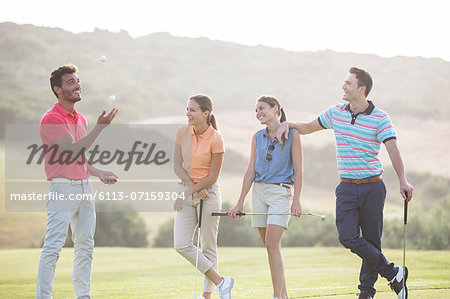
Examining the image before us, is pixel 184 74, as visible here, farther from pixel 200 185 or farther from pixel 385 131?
pixel 385 131

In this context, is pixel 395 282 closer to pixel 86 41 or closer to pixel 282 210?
pixel 282 210

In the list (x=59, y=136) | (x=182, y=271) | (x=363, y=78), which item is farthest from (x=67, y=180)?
(x=182, y=271)

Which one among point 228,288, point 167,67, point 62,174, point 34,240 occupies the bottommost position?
point 34,240

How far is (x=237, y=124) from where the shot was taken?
93.2ft

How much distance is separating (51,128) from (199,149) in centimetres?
125

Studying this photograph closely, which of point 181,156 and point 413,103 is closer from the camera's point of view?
point 181,156

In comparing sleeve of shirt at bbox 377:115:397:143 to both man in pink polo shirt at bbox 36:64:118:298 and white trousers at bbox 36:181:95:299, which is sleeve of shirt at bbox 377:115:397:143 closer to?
Answer: man in pink polo shirt at bbox 36:64:118:298

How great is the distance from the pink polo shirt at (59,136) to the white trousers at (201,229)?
3.01ft

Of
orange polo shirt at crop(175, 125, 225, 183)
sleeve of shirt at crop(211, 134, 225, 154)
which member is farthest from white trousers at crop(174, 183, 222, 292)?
sleeve of shirt at crop(211, 134, 225, 154)

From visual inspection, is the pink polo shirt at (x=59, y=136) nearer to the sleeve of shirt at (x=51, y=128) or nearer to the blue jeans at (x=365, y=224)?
the sleeve of shirt at (x=51, y=128)

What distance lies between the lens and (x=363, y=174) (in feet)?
17.6

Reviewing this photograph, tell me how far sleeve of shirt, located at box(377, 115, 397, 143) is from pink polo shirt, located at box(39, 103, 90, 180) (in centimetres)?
234

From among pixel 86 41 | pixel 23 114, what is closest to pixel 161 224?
pixel 23 114

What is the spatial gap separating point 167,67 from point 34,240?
12404 millimetres
